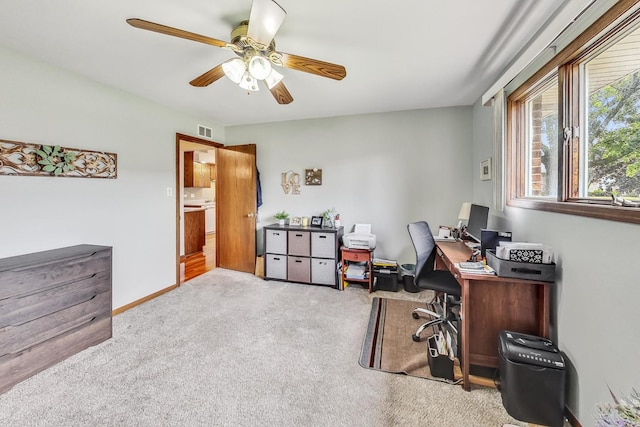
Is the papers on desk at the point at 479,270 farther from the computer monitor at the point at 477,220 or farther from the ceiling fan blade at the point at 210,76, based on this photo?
the ceiling fan blade at the point at 210,76

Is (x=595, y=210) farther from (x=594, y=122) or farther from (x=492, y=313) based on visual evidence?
(x=492, y=313)

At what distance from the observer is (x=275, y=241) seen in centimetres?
384

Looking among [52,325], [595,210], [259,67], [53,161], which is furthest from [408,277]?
[53,161]

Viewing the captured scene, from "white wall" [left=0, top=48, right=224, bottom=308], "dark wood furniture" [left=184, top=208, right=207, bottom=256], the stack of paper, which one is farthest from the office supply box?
"dark wood furniture" [left=184, top=208, right=207, bottom=256]

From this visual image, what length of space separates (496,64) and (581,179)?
135 cm

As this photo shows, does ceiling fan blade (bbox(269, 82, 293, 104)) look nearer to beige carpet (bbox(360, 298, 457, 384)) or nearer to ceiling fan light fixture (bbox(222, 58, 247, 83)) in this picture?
ceiling fan light fixture (bbox(222, 58, 247, 83))

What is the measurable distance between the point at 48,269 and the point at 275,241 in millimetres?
2356

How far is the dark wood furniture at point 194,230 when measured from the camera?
5365 mm

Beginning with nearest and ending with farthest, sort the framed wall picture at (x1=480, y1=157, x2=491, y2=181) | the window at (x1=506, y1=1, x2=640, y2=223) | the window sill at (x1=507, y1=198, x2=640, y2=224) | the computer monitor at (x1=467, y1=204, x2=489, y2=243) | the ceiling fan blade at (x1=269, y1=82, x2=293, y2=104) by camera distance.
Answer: the window sill at (x1=507, y1=198, x2=640, y2=224), the window at (x1=506, y1=1, x2=640, y2=223), the ceiling fan blade at (x1=269, y1=82, x2=293, y2=104), the computer monitor at (x1=467, y1=204, x2=489, y2=243), the framed wall picture at (x1=480, y1=157, x2=491, y2=181)

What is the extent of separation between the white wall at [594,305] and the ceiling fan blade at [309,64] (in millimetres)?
1721

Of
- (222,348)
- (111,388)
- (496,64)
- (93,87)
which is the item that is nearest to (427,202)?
(496,64)

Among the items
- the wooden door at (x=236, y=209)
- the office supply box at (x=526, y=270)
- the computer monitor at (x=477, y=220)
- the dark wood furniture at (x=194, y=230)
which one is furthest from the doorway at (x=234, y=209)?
the office supply box at (x=526, y=270)

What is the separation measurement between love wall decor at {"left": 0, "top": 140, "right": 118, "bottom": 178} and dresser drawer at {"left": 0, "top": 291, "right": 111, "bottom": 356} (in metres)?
1.18

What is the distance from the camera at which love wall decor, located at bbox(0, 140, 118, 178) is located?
203cm
